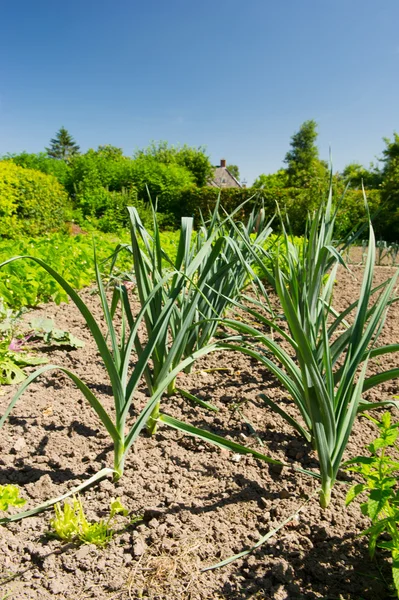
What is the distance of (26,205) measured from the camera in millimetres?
8797

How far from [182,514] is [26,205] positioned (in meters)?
8.66

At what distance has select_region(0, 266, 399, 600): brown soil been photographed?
1.15 m

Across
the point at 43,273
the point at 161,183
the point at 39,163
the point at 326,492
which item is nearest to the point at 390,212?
the point at 161,183

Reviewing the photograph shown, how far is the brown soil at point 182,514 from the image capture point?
1153mm

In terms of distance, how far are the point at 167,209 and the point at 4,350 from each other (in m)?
16.6

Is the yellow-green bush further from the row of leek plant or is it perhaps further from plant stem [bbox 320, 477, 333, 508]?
plant stem [bbox 320, 477, 333, 508]

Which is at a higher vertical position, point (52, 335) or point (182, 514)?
point (52, 335)

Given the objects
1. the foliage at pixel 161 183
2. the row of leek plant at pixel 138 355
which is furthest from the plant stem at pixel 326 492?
the foliage at pixel 161 183

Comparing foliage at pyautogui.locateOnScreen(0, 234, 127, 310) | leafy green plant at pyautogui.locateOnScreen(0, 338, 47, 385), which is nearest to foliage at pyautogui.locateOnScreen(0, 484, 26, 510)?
leafy green plant at pyautogui.locateOnScreen(0, 338, 47, 385)

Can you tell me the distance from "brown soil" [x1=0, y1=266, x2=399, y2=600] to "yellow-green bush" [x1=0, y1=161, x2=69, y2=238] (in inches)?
272

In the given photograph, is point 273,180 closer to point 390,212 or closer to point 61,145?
point 390,212

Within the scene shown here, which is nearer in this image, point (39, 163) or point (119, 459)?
point (119, 459)

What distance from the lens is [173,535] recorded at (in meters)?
1.29

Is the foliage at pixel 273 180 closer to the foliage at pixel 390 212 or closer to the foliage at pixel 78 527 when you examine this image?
the foliage at pixel 390 212
